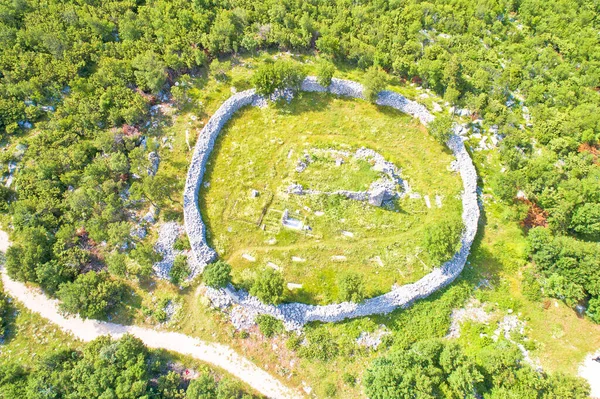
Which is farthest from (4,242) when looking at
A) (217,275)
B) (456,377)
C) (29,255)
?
(456,377)

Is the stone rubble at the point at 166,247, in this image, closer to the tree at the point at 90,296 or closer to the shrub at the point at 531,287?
the tree at the point at 90,296

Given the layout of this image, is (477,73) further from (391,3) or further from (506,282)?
(506,282)

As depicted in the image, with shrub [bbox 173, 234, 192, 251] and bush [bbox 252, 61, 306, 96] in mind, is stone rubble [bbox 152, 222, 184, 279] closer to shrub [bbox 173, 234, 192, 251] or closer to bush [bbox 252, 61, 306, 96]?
shrub [bbox 173, 234, 192, 251]

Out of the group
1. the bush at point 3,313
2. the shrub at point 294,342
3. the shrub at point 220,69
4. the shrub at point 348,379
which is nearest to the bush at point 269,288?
the shrub at point 294,342

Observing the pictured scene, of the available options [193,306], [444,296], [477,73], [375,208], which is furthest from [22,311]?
[477,73]

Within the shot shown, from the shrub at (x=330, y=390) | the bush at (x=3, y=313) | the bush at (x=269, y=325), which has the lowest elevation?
the shrub at (x=330, y=390)
